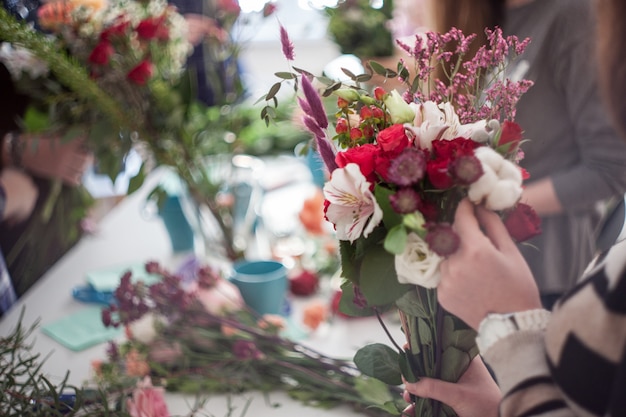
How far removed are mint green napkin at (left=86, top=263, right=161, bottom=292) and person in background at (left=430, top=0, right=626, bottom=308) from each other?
83 cm

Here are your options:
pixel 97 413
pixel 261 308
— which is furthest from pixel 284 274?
pixel 97 413

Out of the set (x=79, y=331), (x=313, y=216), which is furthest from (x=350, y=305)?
(x=313, y=216)

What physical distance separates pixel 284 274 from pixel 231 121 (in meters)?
0.39

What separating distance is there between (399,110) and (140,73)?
0.68 m

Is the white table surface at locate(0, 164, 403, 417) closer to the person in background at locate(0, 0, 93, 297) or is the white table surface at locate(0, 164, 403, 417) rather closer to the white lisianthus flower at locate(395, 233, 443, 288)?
the person in background at locate(0, 0, 93, 297)

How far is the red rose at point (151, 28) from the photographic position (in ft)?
3.28

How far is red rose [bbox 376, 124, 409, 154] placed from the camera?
0.43 meters

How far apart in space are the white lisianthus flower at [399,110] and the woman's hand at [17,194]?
1051 millimetres

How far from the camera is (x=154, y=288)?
86 cm

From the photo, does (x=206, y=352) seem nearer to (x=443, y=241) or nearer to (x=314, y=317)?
(x=314, y=317)

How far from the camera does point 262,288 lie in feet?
3.29

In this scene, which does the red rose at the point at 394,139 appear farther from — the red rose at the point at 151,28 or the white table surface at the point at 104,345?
the red rose at the point at 151,28

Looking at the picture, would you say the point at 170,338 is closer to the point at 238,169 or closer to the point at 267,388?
the point at 267,388

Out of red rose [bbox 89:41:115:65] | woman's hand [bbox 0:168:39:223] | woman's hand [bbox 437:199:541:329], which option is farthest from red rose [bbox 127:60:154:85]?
woman's hand [bbox 437:199:541:329]
